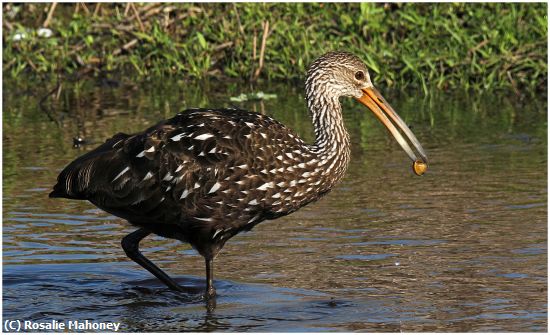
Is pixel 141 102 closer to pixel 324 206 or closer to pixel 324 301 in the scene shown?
pixel 324 206

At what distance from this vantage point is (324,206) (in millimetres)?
9672

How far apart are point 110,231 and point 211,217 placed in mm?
1806

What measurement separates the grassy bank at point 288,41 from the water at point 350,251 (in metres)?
1.23

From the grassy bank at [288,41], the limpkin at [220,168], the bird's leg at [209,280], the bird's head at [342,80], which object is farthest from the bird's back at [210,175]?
the grassy bank at [288,41]

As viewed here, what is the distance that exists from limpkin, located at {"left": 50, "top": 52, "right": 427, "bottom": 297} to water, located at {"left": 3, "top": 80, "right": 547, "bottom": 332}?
440mm

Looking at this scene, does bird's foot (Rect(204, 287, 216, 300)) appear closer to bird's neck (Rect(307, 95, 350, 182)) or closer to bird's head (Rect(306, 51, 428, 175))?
bird's neck (Rect(307, 95, 350, 182))

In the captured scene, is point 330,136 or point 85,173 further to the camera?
point 85,173

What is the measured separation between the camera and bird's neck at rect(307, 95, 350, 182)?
768cm

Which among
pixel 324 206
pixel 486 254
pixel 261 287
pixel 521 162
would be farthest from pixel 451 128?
pixel 261 287

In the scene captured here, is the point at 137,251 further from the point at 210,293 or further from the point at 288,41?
the point at 288,41

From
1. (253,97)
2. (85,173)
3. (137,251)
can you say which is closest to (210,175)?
(85,173)

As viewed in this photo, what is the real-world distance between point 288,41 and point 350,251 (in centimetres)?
603

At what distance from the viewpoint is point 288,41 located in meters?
14.2

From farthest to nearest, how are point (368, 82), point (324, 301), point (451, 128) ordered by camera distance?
point (451, 128) < point (368, 82) < point (324, 301)
